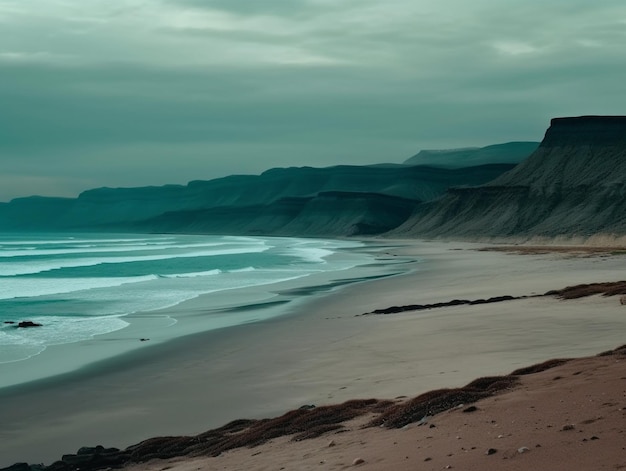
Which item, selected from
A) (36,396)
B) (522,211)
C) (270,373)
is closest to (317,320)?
(270,373)

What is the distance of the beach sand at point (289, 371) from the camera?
10.9 metres

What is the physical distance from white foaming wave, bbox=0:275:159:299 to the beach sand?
1678 centimetres

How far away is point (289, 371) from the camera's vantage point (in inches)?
564

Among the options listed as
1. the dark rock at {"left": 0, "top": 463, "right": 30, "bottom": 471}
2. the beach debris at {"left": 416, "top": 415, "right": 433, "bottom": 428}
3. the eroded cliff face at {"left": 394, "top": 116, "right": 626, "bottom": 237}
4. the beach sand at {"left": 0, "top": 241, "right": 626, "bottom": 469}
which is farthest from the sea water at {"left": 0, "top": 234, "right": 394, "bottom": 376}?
the eroded cliff face at {"left": 394, "top": 116, "right": 626, "bottom": 237}

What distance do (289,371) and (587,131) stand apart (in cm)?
11436

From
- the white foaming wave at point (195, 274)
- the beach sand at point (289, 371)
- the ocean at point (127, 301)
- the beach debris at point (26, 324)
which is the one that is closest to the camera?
the beach sand at point (289, 371)

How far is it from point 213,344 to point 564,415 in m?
11.9

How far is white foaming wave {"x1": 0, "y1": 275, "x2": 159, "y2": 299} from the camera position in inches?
1414

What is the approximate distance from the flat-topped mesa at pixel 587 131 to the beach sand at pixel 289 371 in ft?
336

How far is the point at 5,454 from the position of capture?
402 inches

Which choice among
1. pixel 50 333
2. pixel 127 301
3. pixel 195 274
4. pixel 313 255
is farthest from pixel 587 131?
pixel 50 333

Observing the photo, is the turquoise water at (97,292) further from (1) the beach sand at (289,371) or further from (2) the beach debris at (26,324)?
(1) the beach sand at (289,371)

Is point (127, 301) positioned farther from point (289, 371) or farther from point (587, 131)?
point (587, 131)

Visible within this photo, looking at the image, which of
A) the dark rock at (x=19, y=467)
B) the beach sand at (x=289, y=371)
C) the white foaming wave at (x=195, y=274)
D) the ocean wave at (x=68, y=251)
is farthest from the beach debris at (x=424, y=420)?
the ocean wave at (x=68, y=251)
